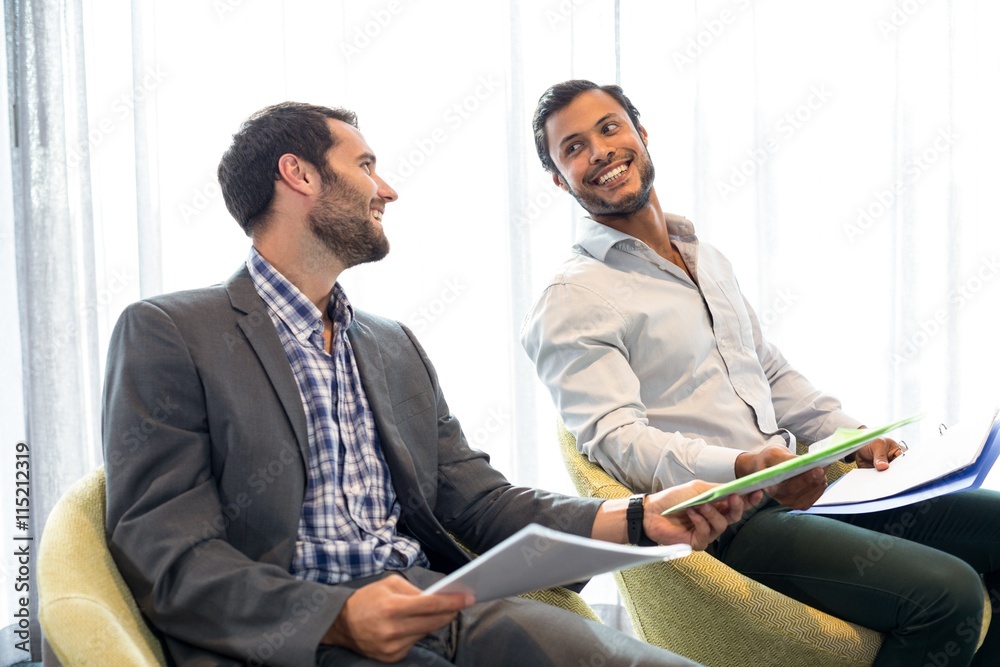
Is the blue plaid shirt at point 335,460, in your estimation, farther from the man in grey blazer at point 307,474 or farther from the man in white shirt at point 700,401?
the man in white shirt at point 700,401

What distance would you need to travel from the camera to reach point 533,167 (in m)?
2.93

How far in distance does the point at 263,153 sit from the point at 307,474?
2.01 feet

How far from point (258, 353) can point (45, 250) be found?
5.28 feet

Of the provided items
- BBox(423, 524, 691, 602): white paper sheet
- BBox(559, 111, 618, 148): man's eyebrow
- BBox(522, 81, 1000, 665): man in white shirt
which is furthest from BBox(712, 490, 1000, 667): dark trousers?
BBox(559, 111, 618, 148): man's eyebrow

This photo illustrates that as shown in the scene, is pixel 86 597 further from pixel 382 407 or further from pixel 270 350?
pixel 382 407

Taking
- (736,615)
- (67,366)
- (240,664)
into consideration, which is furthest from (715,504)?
(67,366)

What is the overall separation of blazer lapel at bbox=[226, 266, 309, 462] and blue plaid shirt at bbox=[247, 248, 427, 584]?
39 millimetres

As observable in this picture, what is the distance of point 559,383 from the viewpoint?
1820 millimetres

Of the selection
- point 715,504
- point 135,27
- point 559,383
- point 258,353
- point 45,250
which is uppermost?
point 135,27

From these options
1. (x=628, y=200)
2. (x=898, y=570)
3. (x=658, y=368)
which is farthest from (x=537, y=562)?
(x=628, y=200)

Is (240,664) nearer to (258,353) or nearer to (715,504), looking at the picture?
(258,353)

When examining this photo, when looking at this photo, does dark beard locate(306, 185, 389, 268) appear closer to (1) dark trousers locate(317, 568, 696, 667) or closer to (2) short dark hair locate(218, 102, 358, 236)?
(2) short dark hair locate(218, 102, 358, 236)

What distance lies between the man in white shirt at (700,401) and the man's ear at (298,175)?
571 mm

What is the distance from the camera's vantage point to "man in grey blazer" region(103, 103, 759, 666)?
1161 millimetres
